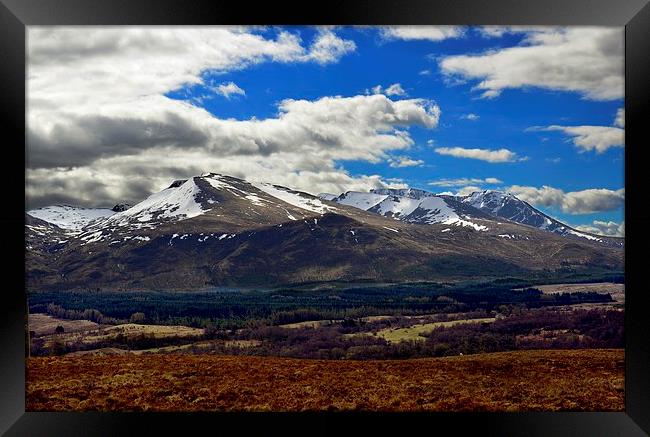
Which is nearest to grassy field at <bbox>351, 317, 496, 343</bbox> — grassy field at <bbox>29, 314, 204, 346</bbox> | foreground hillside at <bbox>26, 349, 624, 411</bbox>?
grassy field at <bbox>29, 314, 204, 346</bbox>

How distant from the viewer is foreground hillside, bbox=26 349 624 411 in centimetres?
1196

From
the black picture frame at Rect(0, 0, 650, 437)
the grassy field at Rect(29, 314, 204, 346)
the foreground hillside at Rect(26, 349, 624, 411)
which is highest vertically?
the black picture frame at Rect(0, 0, 650, 437)

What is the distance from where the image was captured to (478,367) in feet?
44.4

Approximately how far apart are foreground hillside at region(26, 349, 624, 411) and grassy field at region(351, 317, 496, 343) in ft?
284

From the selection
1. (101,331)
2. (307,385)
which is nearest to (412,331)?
(101,331)

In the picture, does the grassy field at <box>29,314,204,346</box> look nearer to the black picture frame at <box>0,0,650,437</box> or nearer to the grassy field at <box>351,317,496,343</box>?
the grassy field at <box>351,317,496,343</box>
